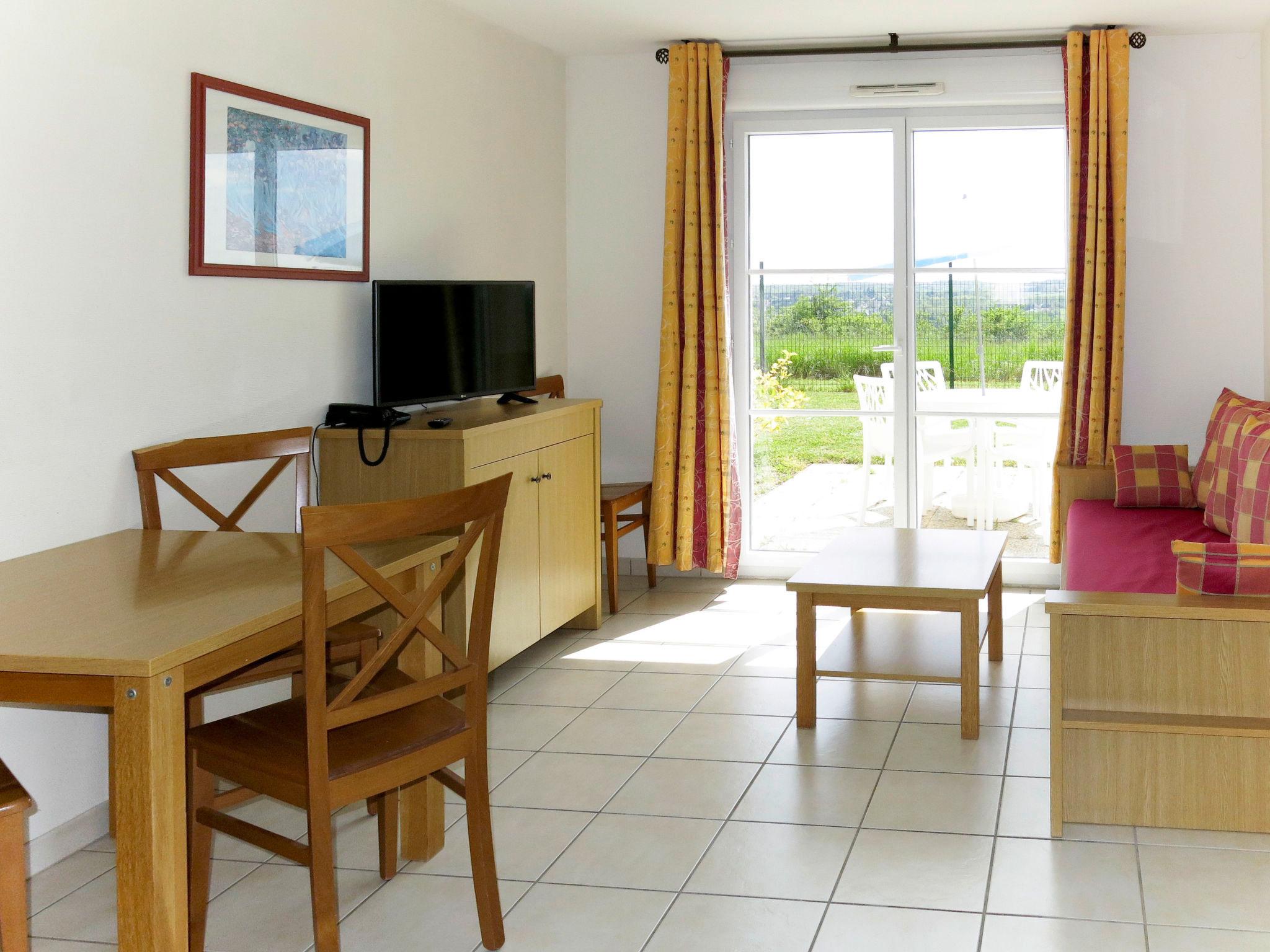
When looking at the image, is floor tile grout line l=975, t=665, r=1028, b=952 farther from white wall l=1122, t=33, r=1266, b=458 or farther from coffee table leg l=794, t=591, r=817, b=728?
white wall l=1122, t=33, r=1266, b=458

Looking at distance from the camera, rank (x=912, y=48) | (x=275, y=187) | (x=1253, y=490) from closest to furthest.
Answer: (x=275, y=187) → (x=1253, y=490) → (x=912, y=48)

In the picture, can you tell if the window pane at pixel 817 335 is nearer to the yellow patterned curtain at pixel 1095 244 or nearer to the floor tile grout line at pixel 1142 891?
the yellow patterned curtain at pixel 1095 244

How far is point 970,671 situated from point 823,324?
2463 mm

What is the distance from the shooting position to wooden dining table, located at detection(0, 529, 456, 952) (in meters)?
1.73

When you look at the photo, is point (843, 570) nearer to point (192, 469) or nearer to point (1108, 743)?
point (1108, 743)

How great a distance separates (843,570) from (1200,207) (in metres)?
2.62

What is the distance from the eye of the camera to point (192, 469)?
3.24 meters

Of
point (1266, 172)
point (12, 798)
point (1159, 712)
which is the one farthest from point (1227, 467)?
point (12, 798)

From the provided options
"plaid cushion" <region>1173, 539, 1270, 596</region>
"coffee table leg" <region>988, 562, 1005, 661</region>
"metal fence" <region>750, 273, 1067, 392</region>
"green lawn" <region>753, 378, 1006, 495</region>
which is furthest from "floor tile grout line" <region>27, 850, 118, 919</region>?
"metal fence" <region>750, 273, 1067, 392</region>

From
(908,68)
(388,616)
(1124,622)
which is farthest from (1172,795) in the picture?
(908,68)

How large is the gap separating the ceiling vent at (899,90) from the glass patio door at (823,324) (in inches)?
6.0

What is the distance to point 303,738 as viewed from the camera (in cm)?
221

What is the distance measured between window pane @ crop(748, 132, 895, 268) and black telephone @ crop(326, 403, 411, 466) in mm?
2361

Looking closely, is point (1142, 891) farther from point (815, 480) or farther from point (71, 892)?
point (815, 480)
